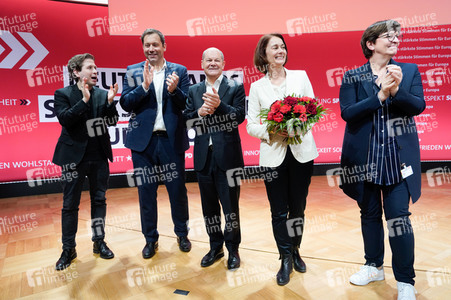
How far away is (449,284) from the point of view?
2227 mm

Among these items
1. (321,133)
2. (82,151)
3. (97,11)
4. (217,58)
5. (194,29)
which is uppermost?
(97,11)

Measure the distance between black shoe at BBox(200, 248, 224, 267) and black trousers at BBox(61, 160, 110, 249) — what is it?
1.05 meters

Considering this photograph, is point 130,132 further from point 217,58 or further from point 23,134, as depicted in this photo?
Result: point 23,134

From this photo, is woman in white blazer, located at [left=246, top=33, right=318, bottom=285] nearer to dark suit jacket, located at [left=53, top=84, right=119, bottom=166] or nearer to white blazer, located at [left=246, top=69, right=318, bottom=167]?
white blazer, located at [left=246, top=69, right=318, bottom=167]

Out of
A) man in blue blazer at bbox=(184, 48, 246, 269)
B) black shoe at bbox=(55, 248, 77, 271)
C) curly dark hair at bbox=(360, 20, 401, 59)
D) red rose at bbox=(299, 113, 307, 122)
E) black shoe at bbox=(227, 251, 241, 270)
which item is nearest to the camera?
curly dark hair at bbox=(360, 20, 401, 59)

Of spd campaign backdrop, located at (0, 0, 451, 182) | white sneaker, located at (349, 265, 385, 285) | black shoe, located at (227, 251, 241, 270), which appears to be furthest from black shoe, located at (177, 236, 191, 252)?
spd campaign backdrop, located at (0, 0, 451, 182)

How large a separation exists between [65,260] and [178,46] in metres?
4.64

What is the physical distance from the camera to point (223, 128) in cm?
246

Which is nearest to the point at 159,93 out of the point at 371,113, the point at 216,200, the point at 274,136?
the point at 216,200

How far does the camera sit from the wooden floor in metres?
2.24

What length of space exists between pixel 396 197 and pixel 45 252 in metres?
3.20

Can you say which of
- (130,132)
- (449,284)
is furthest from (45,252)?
(449,284)

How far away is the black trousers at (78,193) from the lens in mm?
2689

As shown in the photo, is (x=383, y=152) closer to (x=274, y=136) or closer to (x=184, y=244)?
(x=274, y=136)
